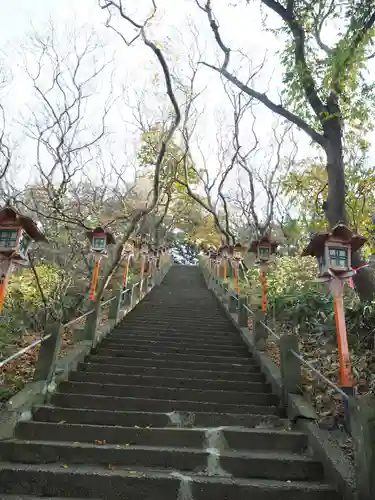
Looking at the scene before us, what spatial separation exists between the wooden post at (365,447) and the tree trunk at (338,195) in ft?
14.6

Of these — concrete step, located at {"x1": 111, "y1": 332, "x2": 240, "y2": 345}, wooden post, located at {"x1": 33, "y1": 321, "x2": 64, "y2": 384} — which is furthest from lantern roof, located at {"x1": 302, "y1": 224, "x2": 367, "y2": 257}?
concrete step, located at {"x1": 111, "y1": 332, "x2": 240, "y2": 345}

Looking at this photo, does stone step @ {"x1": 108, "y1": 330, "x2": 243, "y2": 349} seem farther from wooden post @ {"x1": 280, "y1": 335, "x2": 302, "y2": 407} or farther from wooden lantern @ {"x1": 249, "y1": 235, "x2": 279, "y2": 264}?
wooden post @ {"x1": 280, "y1": 335, "x2": 302, "y2": 407}

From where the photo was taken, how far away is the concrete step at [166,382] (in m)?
6.21

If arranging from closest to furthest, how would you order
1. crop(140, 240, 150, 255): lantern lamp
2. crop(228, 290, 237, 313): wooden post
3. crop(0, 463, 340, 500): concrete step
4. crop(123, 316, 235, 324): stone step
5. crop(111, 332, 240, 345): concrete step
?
crop(0, 463, 340, 500): concrete step
crop(111, 332, 240, 345): concrete step
crop(123, 316, 235, 324): stone step
crop(228, 290, 237, 313): wooden post
crop(140, 240, 150, 255): lantern lamp

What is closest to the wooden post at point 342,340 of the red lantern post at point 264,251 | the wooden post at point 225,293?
the red lantern post at point 264,251

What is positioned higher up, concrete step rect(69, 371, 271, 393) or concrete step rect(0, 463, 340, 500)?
concrete step rect(69, 371, 271, 393)

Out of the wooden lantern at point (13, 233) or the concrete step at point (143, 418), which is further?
the concrete step at point (143, 418)

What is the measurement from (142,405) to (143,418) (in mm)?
443

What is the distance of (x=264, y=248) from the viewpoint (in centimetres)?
1043

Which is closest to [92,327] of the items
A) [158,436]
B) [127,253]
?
[158,436]

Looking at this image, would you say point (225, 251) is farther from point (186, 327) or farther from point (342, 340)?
point (342, 340)

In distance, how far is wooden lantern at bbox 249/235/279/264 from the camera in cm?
1038

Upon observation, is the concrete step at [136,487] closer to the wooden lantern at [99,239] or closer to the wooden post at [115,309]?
the wooden post at [115,309]

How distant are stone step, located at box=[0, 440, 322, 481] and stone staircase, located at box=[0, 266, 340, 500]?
0.04 feet
